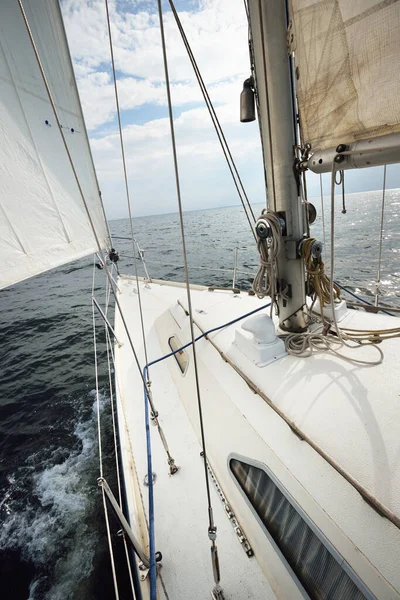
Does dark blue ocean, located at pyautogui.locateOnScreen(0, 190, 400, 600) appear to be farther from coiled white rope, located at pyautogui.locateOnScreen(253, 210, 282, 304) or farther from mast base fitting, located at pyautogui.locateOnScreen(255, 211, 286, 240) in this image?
mast base fitting, located at pyautogui.locateOnScreen(255, 211, 286, 240)

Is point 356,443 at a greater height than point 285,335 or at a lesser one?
lesser

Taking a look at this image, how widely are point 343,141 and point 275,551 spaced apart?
8.37 ft

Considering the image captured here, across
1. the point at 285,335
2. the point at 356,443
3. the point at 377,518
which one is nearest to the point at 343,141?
the point at 285,335

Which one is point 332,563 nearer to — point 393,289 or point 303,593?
point 303,593

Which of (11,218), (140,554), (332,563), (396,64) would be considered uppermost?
(396,64)

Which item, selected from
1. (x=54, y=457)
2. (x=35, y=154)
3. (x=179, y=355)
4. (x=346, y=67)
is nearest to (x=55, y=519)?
(x=54, y=457)

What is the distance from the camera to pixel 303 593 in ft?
4.42

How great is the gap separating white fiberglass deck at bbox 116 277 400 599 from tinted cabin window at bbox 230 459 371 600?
2.6 inches

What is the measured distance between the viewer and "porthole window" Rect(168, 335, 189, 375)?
10.7 feet

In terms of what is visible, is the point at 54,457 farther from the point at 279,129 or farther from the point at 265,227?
the point at 279,129

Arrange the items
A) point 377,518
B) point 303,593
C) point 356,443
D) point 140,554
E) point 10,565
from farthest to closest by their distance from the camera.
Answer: point 10,565, point 140,554, point 356,443, point 303,593, point 377,518

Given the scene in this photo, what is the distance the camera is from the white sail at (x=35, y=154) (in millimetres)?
2141

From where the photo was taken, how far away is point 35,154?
2465mm

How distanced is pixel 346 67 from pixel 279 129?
1.83 ft
